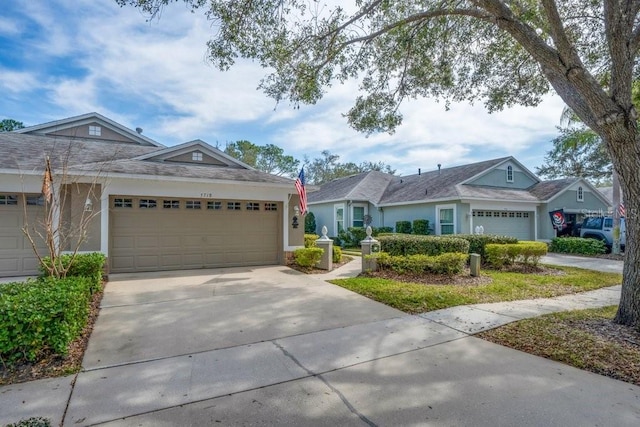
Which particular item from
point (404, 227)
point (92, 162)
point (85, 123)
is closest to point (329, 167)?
point (404, 227)

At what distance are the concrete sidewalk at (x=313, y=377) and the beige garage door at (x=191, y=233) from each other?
4332 mm

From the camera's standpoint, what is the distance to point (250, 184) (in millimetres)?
10570

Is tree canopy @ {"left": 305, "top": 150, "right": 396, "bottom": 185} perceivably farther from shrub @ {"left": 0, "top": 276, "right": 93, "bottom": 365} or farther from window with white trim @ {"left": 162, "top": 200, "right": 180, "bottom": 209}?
shrub @ {"left": 0, "top": 276, "right": 93, "bottom": 365}

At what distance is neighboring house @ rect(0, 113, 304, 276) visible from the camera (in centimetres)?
870

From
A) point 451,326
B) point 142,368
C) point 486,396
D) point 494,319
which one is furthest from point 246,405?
point 494,319

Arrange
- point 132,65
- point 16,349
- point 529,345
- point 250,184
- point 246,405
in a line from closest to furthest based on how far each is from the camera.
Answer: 1. point 246,405
2. point 16,349
3. point 529,345
4. point 132,65
5. point 250,184

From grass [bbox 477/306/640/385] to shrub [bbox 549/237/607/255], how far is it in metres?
12.1

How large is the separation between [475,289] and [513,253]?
399 cm

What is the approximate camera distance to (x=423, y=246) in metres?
10.2

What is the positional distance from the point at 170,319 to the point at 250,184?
5.71 meters

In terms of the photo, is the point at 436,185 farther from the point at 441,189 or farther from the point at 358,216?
the point at 358,216

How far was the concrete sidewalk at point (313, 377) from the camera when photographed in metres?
2.84

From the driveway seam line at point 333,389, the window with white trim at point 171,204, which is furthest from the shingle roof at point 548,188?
the driveway seam line at point 333,389

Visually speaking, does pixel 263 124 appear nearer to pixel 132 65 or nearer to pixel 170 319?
pixel 132 65
